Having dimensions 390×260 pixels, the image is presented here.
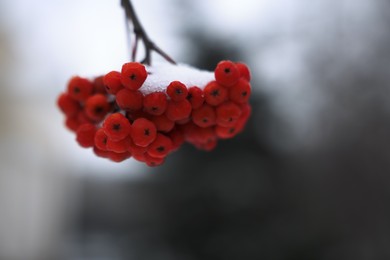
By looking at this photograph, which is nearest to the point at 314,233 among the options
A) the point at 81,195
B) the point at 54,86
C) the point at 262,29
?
the point at 262,29

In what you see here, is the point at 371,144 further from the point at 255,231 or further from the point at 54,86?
the point at 54,86

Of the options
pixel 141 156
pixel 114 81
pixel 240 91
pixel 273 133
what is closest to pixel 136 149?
pixel 141 156

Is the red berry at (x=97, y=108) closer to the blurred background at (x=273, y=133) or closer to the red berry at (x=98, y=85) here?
the red berry at (x=98, y=85)

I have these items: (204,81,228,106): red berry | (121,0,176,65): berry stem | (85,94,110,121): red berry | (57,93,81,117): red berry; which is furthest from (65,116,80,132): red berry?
(204,81,228,106): red berry

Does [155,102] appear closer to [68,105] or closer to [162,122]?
[162,122]

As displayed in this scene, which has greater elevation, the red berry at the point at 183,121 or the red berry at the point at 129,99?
the red berry at the point at 129,99

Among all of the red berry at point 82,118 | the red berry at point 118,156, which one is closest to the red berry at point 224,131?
the red berry at point 118,156
